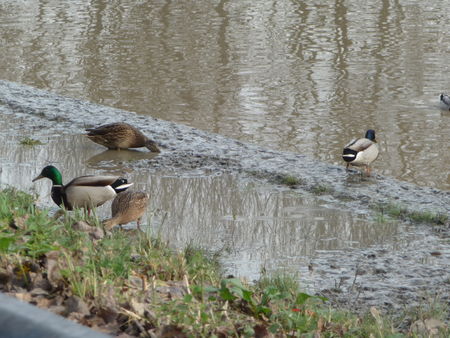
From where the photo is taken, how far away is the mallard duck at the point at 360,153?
9.04m

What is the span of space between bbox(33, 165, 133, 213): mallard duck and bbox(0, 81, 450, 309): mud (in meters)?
1.38

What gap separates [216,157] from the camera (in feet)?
31.4

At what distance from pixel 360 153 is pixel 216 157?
4.97 ft

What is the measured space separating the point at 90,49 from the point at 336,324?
13.9 meters

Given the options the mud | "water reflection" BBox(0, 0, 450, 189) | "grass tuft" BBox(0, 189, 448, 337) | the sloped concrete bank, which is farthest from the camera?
"water reflection" BBox(0, 0, 450, 189)

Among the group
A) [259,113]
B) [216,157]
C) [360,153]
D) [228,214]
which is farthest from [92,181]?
[259,113]

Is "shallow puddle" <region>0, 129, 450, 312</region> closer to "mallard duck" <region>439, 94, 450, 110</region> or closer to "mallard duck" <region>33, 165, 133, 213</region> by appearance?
"mallard duck" <region>33, 165, 133, 213</region>

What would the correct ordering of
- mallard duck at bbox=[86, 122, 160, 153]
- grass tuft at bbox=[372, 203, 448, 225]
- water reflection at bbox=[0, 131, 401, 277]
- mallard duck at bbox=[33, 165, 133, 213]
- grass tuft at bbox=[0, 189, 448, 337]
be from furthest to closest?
mallard duck at bbox=[86, 122, 160, 153]
grass tuft at bbox=[372, 203, 448, 225]
mallard duck at bbox=[33, 165, 133, 213]
water reflection at bbox=[0, 131, 401, 277]
grass tuft at bbox=[0, 189, 448, 337]

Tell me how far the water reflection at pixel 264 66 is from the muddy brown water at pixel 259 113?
4 centimetres

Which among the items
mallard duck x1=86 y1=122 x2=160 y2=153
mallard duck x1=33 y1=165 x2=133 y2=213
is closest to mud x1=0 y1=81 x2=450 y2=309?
mallard duck x1=86 y1=122 x2=160 y2=153

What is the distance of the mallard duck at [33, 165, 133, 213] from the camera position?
718 cm

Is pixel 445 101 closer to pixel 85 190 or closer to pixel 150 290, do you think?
pixel 85 190

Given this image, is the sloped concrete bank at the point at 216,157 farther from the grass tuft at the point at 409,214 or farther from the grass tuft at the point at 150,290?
the grass tuft at the point at 150,290

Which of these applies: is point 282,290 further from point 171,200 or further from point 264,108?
point 264,108
